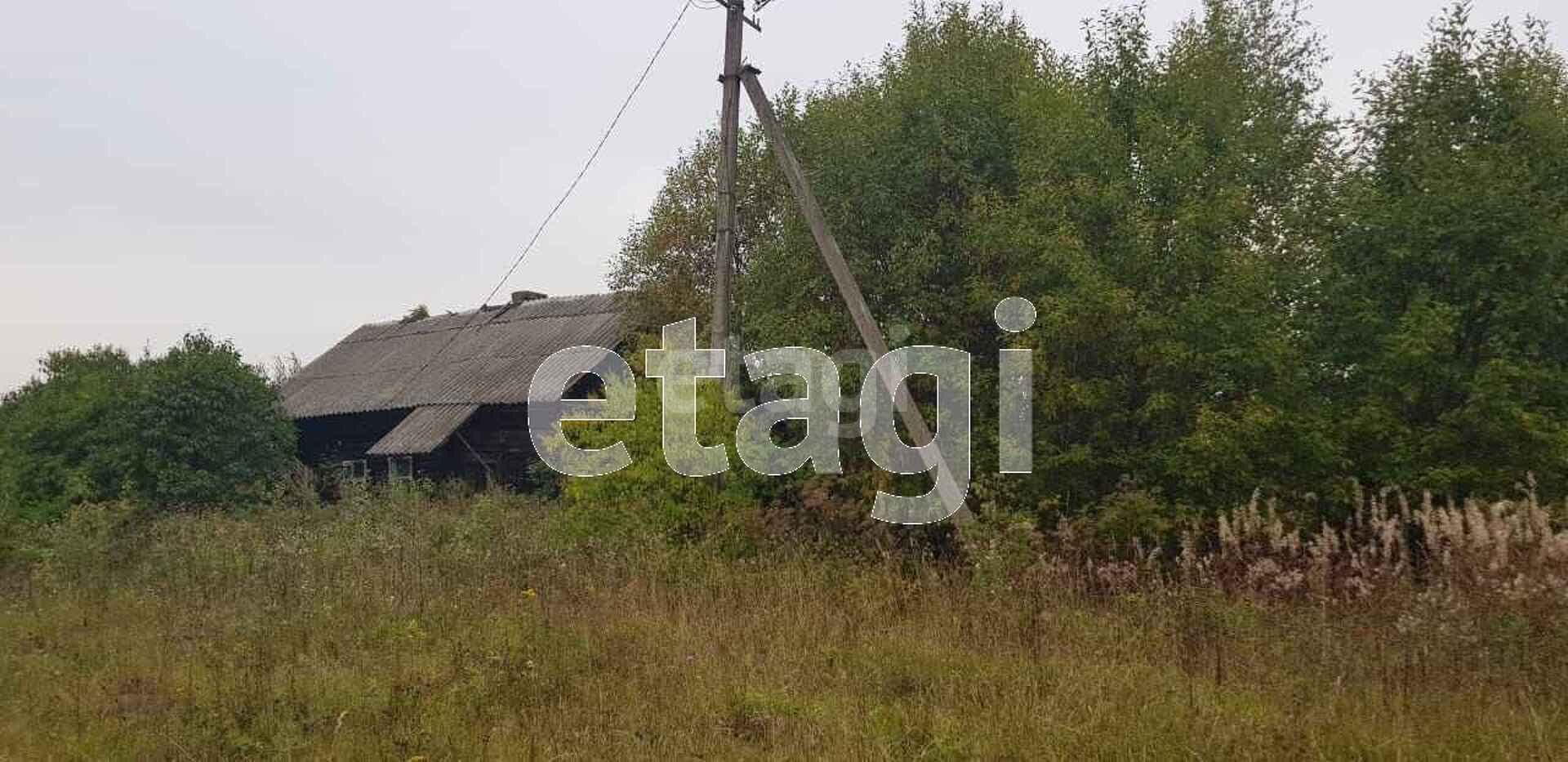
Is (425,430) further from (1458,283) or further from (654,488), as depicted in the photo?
(1458,283)

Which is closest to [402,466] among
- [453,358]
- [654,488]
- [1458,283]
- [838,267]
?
[453,358]

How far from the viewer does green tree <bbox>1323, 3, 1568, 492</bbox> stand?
355 inches

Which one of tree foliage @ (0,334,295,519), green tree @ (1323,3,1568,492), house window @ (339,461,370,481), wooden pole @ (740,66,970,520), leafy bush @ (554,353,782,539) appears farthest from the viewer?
house window @ (339,461,370,481)

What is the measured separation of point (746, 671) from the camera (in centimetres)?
628

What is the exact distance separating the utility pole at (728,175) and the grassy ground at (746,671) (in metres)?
2.50

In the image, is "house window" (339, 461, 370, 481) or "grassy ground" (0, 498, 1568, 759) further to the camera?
"house window" (339, 461, 370, 481)

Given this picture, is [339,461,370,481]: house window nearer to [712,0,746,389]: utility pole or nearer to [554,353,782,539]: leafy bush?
[554,353,782,539]: leafy bush

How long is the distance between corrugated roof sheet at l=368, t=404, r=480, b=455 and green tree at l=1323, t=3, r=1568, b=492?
15.1 meters

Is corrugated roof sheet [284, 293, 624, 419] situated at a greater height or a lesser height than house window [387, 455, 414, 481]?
greater

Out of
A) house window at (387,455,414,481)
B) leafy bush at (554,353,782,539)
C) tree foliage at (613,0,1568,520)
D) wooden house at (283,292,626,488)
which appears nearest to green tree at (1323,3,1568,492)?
tree foliage at (613,0,1568,520)

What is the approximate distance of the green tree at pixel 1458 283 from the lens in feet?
29.6

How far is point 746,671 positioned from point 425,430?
16034 millimetres

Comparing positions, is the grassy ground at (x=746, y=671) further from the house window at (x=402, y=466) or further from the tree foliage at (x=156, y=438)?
the house window at (x=402, y=466)

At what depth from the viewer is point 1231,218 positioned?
389 inches
